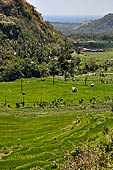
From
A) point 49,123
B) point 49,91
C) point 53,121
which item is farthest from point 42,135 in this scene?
point 49,91

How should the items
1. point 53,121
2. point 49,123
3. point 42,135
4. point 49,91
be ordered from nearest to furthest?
point 42,135, point 49,123, point 53,121, point 49,91

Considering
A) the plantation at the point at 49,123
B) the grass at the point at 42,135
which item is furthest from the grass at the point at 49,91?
the grass at the point at 42,135

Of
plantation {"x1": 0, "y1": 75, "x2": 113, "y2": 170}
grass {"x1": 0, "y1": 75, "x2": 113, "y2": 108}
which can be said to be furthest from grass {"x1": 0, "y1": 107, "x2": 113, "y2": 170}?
grass {"x1": 0, "y1": 75, "x2": 113, "y2": 108}

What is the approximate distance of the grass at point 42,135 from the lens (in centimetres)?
5569

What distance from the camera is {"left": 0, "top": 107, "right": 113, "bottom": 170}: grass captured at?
55.7 metres

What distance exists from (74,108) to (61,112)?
31.9 ft

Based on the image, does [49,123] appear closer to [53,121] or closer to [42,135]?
[53,121]

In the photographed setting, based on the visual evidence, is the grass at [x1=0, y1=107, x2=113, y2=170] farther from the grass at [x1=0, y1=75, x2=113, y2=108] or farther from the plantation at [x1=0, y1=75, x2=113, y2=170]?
the grass at [x1=0, y1=75, x2=113, y2=108]

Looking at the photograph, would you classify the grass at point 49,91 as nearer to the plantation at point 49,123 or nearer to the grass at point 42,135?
the plantation at point 49,123

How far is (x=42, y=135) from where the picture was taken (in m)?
75.7

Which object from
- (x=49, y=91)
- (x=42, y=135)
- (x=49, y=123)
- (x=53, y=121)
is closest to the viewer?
(x=42, y=135)

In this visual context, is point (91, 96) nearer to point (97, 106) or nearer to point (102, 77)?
point (97, 106)

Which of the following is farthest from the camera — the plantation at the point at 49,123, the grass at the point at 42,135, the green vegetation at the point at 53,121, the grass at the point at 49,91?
the grass at the point at 49,91

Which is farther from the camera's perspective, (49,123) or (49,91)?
(49,91)
